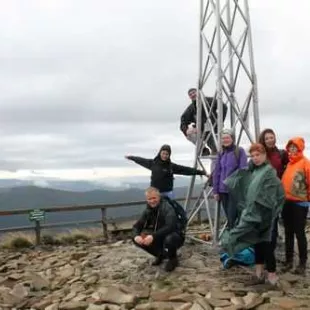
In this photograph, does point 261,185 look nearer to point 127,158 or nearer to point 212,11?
point 127,158

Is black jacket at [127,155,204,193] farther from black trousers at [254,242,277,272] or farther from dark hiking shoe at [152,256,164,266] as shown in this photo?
black trousers at [254,242,277,272]

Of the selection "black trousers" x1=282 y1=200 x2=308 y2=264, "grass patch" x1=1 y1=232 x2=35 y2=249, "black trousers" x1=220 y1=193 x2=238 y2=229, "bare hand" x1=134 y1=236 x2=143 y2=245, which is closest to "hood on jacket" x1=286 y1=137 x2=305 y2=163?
"black trousers" x1=282 y1=200 x2=308 y2=264

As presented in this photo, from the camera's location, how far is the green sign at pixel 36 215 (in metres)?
13.1

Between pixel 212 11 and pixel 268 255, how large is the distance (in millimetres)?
4814

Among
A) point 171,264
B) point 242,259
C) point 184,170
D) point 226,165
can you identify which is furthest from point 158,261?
point 226,165

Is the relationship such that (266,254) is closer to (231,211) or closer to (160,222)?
(231,211)

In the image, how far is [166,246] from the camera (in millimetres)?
8281

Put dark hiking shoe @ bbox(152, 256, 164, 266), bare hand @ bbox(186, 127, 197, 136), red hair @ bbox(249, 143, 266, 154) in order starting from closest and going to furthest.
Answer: red hair @ bbox(249, 143, 266, 154) → dark hiking shoe @ bbox(152, 256, 164, 266) → bare hand @ bbox(186, 127, 197, 136)

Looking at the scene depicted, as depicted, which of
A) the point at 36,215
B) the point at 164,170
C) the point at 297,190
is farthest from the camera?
the point at 36,215

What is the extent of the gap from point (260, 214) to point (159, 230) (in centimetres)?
178

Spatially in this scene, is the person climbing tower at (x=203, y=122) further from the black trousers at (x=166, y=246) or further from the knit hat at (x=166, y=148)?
the black trousers at (x=166, y=246)

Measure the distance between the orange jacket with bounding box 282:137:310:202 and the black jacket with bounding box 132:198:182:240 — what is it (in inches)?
69.6

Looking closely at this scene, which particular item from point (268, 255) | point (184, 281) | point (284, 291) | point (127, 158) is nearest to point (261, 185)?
point (268, 255)

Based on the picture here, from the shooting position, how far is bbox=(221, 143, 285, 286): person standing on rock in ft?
23.2
